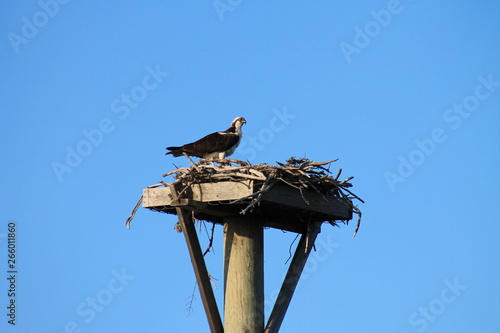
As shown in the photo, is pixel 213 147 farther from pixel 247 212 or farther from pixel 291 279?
pixel 291 279

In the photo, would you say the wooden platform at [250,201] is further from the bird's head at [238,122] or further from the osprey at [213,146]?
the bird's head at [238,122]

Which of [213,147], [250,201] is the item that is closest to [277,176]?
[250,201]

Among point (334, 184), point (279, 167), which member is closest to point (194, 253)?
point (279, 167)

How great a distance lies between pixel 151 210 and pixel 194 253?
2.48ft

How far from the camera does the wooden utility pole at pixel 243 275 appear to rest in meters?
6.50

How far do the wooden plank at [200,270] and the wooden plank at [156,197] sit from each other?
151mm

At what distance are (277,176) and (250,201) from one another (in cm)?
38

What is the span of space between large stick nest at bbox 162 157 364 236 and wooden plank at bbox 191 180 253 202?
0.22 ft

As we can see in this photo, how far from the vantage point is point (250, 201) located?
641cm

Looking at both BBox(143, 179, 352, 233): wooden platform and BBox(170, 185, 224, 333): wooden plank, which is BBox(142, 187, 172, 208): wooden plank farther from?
BBox(170, 185, 224, 333): wooden plank

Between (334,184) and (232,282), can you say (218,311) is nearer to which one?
(232,282)

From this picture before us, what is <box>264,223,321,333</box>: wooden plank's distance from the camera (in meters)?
6.62

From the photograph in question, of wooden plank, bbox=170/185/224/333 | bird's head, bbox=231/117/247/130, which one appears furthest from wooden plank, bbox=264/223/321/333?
bird's head, bbox=231/117/247/130

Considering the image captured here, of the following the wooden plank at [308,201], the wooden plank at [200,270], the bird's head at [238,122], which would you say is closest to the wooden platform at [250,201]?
the wooden plank at [308,201]
